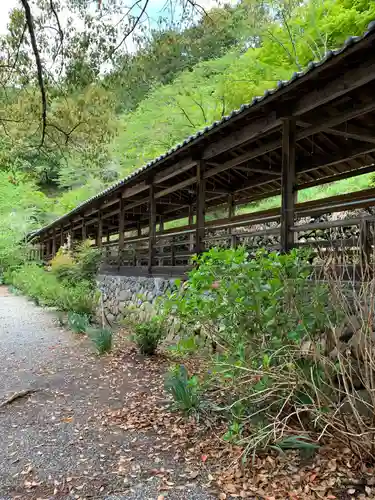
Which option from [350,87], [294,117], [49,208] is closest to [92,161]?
[294,117]

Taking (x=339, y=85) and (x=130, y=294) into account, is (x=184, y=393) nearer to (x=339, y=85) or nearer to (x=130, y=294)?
(x=339, y=85)

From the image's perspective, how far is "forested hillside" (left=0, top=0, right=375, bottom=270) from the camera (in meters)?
5.72

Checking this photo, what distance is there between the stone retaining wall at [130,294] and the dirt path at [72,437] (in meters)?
2.12

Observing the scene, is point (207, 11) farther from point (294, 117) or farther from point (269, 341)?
point (269, 341)

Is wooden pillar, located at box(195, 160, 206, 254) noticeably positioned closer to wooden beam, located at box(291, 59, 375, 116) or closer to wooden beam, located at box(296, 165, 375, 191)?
wooden beam, located at box(296, 165, 375, 191)

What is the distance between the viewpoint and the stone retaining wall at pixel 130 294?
8.70 meters

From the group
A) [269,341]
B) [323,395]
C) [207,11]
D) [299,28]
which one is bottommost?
[323,395]

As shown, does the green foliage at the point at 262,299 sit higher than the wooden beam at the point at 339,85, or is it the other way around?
the wooden beam at the point at 339,85

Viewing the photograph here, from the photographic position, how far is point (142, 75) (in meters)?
6.25

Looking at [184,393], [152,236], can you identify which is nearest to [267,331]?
[184,393]

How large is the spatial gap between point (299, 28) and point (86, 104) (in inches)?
440

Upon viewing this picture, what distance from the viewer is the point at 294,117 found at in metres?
5.18

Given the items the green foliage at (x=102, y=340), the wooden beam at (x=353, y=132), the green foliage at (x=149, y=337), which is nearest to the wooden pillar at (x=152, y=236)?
the green foliage at (x=102, y=340)

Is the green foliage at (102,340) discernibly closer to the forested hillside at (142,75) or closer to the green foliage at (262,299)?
the green foliage at (262,299)
